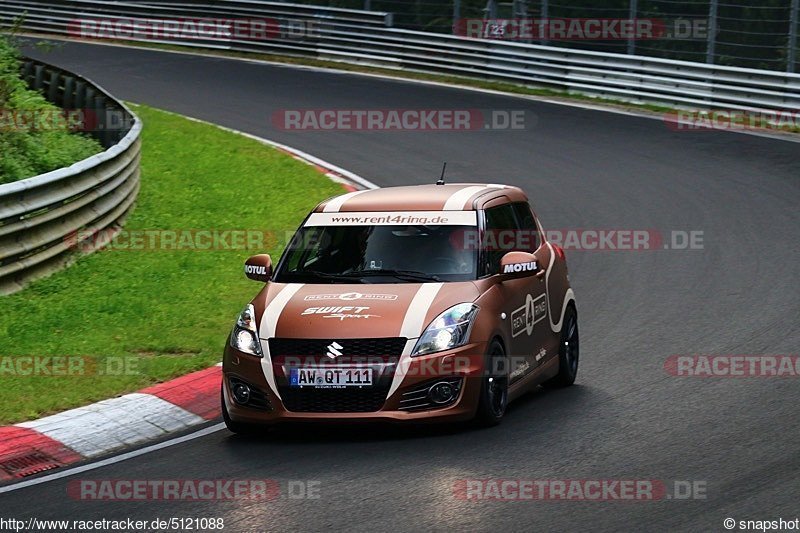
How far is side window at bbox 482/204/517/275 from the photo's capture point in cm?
991

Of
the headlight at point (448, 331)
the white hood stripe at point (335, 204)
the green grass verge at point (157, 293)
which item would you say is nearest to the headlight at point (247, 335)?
the headlight at point (448, 331)

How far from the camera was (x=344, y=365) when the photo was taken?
8781 mm

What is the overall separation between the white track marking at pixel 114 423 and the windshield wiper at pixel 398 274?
155cm

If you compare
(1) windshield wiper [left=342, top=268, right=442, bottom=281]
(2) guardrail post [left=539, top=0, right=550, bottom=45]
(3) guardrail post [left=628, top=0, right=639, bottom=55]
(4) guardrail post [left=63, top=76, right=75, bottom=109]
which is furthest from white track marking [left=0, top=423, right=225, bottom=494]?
(2) guardrail post [left=539, top=0, right=550, bottom=45]

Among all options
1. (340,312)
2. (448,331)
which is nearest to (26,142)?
(340,312)

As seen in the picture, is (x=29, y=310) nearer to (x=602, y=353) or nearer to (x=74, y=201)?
(x=74, y=201)

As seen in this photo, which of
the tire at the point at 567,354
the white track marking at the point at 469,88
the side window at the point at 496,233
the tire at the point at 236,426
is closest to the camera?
the tire at the point at 236,426

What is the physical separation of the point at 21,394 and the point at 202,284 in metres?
4.11

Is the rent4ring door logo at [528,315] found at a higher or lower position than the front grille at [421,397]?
higher

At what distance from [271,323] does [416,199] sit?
5.79 feet

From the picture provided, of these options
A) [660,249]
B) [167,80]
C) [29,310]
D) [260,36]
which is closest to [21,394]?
[29,310]

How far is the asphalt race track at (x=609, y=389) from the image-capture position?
7.43 metres

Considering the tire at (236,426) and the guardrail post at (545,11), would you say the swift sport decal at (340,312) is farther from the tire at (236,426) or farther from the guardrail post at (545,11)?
the guardrail post at (545,11)

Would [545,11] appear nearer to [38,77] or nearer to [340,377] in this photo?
[38,77]
